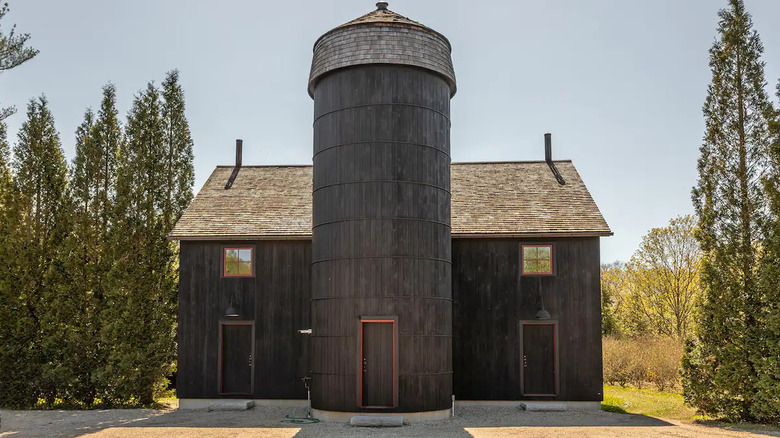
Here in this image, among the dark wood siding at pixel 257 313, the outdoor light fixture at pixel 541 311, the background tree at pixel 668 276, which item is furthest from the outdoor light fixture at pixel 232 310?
the background tree at pixel 668 276

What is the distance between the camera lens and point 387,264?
1442 centimetres

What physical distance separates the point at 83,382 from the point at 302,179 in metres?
8.11

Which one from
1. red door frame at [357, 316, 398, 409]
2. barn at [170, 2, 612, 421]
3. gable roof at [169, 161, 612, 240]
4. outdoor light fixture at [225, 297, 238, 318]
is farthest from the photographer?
gable roof at [169, 161, 612, 240]

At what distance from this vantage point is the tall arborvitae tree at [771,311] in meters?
13.8

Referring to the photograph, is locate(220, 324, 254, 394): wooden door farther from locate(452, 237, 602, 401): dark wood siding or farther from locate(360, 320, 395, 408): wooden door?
locate(452, 237, 602, 401): dark wood siding

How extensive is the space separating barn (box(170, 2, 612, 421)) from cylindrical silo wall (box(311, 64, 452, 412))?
32 mm

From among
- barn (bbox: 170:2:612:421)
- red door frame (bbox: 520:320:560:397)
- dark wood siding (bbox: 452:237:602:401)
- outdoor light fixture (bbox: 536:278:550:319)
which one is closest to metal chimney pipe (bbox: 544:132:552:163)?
barn (bbox: 170:2:612:421)

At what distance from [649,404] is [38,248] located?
16.8 metres

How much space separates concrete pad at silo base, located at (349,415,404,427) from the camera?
1377cm

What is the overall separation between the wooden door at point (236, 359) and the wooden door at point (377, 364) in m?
4.36

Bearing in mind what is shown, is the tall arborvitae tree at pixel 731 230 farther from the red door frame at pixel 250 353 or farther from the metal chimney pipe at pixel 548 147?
the red door frame at pixel 250 353

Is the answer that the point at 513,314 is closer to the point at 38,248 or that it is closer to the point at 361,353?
the point at 361,353

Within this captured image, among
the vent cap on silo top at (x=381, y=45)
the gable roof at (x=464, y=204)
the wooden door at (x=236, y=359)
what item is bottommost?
the wooden door at (x=236, y=359)

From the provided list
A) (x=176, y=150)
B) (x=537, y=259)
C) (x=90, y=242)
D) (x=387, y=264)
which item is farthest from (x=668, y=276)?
(x=90, y=242)
